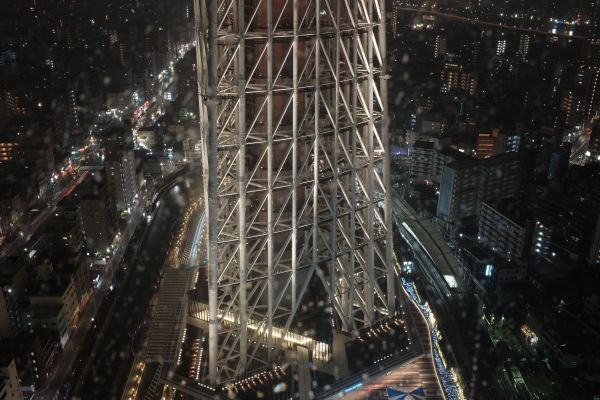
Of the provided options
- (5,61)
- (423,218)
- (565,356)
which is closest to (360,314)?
(565,356)

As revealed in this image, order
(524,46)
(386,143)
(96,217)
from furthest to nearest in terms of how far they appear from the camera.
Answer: (524,46) → (96,217) → (386,143)

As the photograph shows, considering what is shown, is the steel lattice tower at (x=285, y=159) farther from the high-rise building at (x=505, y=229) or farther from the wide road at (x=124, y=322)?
the high-rise building at (x=505, y=229)

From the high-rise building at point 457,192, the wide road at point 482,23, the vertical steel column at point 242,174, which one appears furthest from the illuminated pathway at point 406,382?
the wide road at point 482,23

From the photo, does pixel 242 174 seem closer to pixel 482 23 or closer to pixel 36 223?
pixel 36 223

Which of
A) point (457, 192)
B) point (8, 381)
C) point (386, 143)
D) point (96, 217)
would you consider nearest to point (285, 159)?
point (386, 143)

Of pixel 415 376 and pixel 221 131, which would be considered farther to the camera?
pixel 415 376

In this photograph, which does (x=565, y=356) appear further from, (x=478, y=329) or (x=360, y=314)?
(x=360, y=314)

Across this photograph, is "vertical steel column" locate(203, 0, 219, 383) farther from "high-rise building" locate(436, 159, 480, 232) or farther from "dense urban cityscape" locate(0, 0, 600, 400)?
"high-rise building" locate(436, 159, 480, 232)
